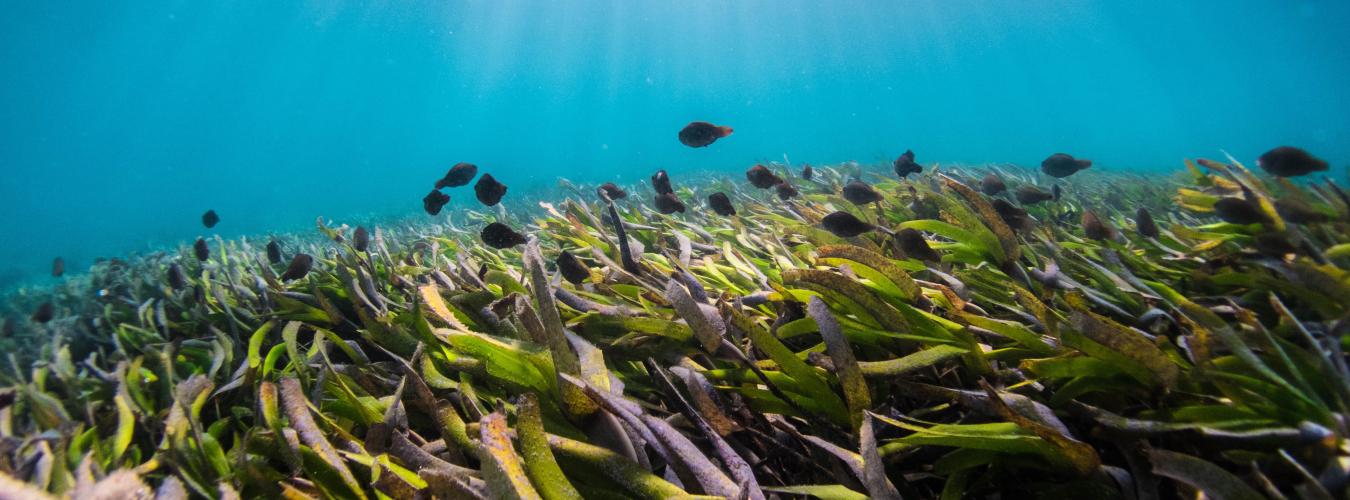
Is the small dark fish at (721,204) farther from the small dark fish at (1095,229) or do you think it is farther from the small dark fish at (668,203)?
the small dark fish at (1095,229)

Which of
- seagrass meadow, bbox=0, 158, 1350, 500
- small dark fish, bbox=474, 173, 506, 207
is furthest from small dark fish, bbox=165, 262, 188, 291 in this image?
small dark fish, bbox=474, 173, 506, 207

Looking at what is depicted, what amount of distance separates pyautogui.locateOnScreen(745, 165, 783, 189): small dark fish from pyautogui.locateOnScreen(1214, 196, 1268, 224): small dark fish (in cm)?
228

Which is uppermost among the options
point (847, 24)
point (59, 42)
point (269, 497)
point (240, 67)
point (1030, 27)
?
point (240, 67)

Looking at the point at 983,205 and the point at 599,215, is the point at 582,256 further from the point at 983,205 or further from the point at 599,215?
the point at 983,205

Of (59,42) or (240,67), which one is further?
(240,67)

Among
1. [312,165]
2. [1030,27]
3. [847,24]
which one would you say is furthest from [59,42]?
[1030,27]

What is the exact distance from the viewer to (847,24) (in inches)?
3893

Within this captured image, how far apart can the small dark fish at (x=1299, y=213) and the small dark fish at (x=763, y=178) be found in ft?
7.97

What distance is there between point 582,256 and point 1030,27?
121572mm

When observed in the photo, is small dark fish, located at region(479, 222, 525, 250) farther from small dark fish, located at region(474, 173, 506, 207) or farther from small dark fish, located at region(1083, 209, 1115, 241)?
small dark fish, located at region(1083, 209, 1115, 241)

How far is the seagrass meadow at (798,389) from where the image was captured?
1003 millimetres

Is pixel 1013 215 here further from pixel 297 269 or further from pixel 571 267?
pixel 297 269

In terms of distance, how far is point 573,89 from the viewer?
129250 mm

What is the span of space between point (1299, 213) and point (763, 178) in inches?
103
